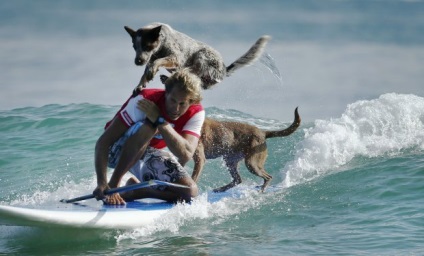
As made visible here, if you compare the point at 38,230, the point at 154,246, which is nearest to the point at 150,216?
the point at 154,246

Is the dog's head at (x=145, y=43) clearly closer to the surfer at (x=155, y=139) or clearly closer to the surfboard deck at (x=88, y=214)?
the surfer at (x=155, y=139)

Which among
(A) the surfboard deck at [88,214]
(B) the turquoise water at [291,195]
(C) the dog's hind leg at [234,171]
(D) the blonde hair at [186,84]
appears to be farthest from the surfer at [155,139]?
(C) the dog's hind leg at [234,171]

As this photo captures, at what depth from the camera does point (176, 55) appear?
8.25m

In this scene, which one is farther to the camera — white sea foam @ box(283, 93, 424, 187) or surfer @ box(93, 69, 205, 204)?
white sea foam @ box(283, 93, 424, 187)

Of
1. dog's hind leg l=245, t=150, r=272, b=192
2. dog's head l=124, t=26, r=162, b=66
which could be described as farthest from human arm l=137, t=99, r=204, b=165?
dog's hind leg l=245, t=150, r=272, b=192

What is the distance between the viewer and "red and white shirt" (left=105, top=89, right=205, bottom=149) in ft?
21.2

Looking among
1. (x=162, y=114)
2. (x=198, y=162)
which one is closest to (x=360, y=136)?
(x=198, y=162)

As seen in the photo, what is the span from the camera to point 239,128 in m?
9.74

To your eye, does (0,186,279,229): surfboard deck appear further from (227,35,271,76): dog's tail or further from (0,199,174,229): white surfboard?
(227,35,271,76): dog's tail

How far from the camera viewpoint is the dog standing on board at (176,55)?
793 cm

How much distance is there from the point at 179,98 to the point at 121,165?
2.89 feet

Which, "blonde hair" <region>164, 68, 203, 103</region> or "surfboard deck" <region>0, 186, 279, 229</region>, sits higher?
"blonde hair" <region>164, 68, 203, 103</region>

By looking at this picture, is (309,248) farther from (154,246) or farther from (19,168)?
(19,168)

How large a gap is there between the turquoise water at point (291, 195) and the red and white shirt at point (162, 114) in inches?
35.8
